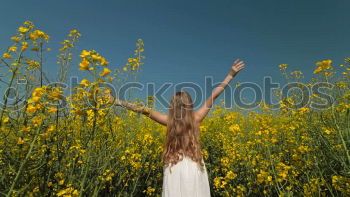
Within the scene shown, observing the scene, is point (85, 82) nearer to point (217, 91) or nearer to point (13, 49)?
point (13, 49)

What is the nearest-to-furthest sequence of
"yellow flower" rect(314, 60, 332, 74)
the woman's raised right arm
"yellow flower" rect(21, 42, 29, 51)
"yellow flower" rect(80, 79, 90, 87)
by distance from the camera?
"yellow flower" rect(80, 79, 90, 87) → "yellow flower" rect(21, 42, 29, 51) → "yellow flower" rect(314, 60, 332, 74) → the woman's raised right arm

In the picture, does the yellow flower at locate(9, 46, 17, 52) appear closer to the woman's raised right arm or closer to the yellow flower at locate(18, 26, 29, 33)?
the yellow flower at locate(18, 26, 29, 33)

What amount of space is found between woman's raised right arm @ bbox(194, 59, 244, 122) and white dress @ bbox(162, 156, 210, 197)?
0.56 metres

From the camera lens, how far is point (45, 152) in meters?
2.02

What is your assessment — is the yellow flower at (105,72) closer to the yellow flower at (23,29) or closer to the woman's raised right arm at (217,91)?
the yellow flower at (23,29)

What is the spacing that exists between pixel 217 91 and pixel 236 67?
1.18 feet

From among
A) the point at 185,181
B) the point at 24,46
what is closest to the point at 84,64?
the point at 24,46

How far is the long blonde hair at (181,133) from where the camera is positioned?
2533 millimetres

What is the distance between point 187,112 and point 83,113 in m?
→ 1.19

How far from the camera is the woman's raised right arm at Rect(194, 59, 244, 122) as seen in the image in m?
2.78

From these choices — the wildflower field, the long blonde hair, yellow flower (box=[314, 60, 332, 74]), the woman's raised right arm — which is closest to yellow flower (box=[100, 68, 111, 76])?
the wildflower field

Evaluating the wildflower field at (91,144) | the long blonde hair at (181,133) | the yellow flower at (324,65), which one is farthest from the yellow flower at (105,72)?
the yellow flower at (324,65)

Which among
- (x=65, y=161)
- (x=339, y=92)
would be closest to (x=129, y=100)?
(x=65, y=161)

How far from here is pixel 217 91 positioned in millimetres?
2857
